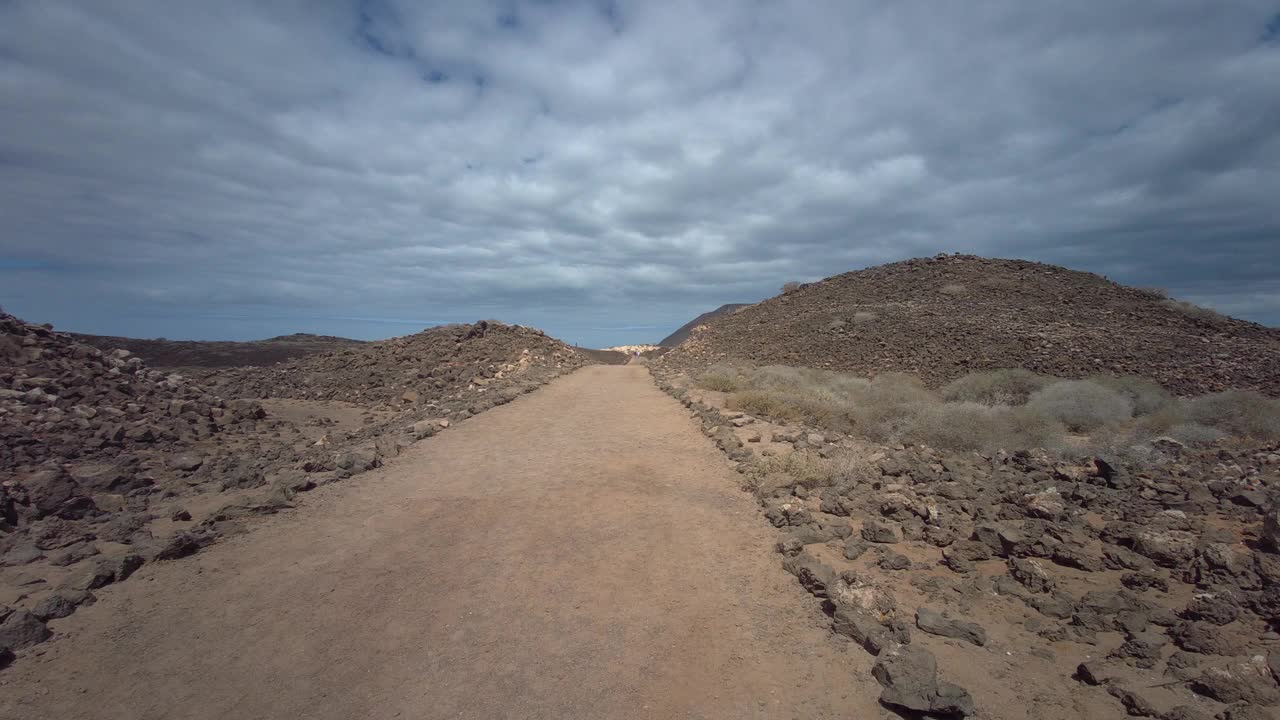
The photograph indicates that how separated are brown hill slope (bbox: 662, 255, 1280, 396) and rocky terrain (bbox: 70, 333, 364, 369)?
24721 millimetres

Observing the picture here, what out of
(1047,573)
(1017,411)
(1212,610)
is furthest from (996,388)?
(1212,610)

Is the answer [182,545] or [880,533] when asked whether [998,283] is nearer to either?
[880,533]

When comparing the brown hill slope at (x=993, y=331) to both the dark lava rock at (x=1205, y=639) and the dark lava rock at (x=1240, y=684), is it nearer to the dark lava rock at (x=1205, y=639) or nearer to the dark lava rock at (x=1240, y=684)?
the dark lava rock at (x=1205, y=639)

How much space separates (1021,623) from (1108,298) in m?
24.0

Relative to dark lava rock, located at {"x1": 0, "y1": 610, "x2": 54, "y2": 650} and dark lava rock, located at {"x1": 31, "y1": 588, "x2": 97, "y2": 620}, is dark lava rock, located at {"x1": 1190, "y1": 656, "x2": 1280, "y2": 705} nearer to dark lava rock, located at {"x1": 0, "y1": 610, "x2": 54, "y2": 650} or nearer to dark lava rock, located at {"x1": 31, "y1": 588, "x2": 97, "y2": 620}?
dark lava rock, located at {"x1": 0, "y1": 610, "x2": 54, "y2": 650}

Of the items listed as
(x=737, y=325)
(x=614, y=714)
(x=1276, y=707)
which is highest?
(x=737, y=325)

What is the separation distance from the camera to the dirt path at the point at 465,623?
347 cm

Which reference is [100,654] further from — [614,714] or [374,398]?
[374,398]

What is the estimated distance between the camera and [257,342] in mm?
45250

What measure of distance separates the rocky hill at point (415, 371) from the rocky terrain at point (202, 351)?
8046 mm

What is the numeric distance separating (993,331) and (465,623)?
20255 millimetres

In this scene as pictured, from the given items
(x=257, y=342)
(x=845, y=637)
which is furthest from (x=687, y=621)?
(x=257, y=342)

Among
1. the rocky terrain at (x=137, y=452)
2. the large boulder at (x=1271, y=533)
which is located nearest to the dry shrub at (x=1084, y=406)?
the large boulder at (x=1271, y=533)

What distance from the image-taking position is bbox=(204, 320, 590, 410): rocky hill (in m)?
18.9
